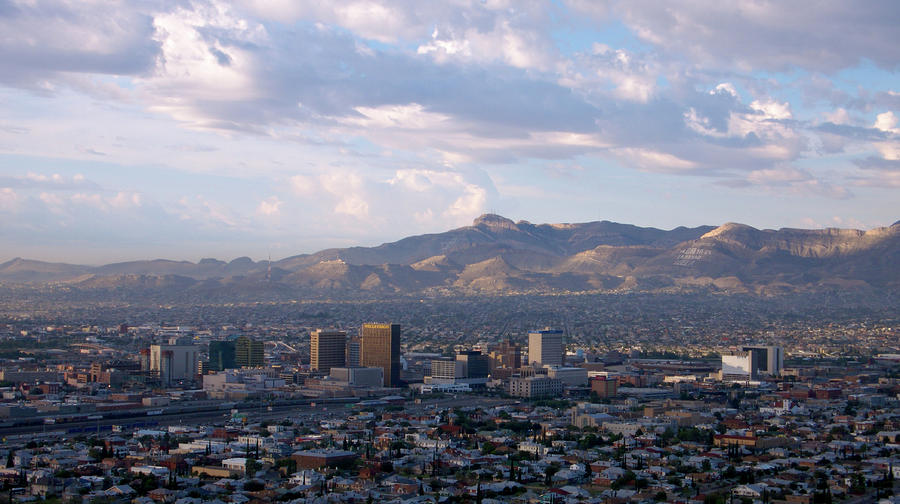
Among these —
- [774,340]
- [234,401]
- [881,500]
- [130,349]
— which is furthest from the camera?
[774,340]

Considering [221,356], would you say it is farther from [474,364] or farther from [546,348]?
[546,348]

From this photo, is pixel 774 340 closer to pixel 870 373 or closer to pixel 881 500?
pixel 870 373

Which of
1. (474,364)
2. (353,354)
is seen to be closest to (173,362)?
(353,354)

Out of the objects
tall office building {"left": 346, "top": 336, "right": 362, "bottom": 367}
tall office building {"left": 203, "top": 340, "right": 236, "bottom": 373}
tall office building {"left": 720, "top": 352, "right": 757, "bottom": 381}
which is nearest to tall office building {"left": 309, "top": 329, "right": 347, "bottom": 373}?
tall office building {"left": 346, "top": 336, "right": 362, "bottom": 367}

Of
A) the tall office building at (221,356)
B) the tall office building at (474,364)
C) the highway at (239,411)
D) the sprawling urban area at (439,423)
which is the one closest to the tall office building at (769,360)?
the sprawling urban area at (439,423)

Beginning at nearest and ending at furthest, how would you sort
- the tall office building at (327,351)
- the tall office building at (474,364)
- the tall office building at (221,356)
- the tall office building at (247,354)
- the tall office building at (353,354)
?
1. the tall office building at (474,364)
2. the tall office building at (353,354)
3. the tall office building at (221,356)
4. the tall office building at (327,351)
5. the tall office building at (247,354)

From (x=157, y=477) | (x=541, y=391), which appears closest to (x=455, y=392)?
(x=541, y=391)

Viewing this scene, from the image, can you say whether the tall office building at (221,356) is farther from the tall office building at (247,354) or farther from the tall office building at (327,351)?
the tall office building at (327,351)
